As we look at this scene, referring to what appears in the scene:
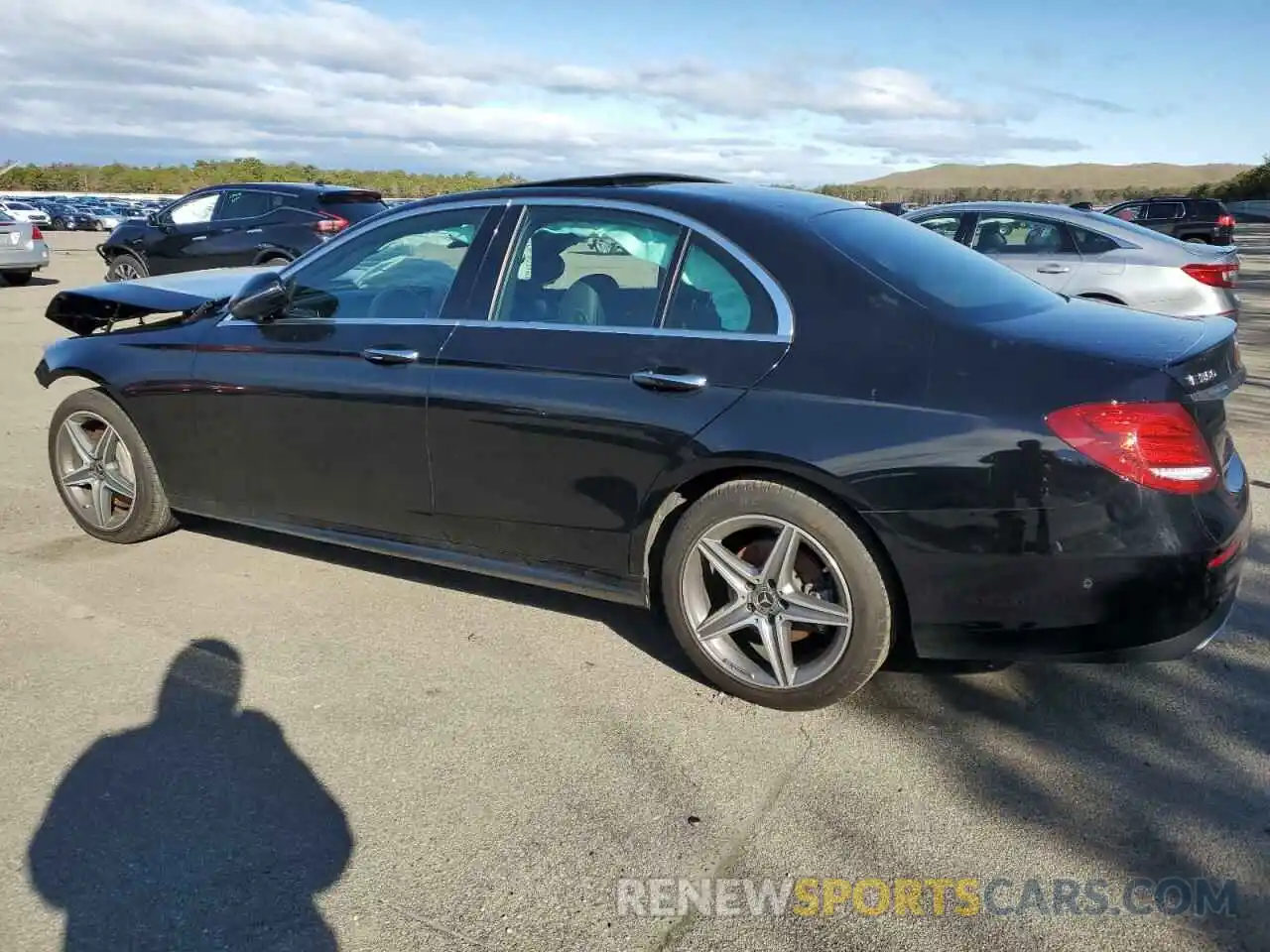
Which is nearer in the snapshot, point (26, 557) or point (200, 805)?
point (200, 805)

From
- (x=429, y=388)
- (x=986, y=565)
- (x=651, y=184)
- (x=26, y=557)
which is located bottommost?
(x=26, y=557)

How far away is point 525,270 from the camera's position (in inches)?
152

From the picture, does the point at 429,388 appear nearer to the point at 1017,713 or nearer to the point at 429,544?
the point at 429,544

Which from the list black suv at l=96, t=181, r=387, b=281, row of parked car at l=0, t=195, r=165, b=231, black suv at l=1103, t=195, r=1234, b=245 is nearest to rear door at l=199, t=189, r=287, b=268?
black suv at l=96, t=181, r=387, b=281

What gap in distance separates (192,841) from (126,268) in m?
13.9

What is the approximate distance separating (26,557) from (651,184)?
3429 mm

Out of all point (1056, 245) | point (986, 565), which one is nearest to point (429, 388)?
point (986, 565)

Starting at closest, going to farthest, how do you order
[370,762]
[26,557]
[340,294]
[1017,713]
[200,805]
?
[200,805]
[370,762]
[1017,713]
[340,294]
[26,557]

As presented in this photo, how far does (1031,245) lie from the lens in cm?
948

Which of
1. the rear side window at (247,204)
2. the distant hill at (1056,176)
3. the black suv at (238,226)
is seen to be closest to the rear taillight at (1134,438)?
the black suv at (238,226)

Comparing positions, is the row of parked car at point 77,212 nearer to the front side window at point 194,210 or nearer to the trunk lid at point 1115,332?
the front side window at point 194,210

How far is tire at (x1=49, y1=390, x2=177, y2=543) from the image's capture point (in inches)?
191

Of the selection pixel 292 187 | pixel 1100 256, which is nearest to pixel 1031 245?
pixel 1100 256

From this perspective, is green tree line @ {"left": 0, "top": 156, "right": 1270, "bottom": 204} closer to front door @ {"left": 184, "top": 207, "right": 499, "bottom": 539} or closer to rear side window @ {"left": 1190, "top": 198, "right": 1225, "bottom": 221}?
rear side window @ {"left": 1190, "top": 198, "right": 1225, "bottom": 221}
